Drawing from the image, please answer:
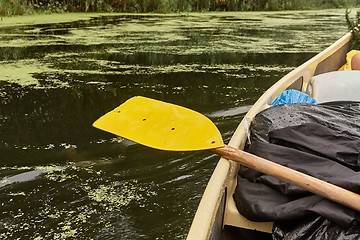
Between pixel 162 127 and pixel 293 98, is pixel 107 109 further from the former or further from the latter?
pixel 162 127

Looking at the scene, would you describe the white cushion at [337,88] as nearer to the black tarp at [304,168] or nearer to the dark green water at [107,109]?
the black tarp at [304,168]

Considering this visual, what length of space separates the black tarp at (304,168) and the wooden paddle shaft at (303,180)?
1.3 inches

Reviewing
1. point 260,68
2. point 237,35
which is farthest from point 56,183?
point 237,35

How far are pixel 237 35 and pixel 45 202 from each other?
5.26m

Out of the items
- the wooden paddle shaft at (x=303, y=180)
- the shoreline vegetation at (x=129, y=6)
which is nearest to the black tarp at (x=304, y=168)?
the wooden paddle shaft at (x=303, y=180)

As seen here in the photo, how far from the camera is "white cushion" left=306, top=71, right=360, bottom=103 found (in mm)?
1893

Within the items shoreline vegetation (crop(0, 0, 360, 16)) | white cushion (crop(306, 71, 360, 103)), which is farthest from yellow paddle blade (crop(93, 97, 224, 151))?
shoreline vegetation (crop(0, 0, 360, 16))

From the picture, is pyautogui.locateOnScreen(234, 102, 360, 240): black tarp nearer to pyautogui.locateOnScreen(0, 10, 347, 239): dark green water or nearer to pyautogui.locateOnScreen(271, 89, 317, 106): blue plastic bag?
pyautogui.locateOnScreen(271, 89, 317, 106): blue plastic bag

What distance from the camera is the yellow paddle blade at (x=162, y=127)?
4.36 feet

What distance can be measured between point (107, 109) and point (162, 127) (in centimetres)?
174

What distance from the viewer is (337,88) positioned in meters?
1.94

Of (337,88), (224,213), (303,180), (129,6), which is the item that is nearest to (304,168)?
(303,180)

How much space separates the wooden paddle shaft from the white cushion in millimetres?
908

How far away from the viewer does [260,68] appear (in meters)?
4.57
